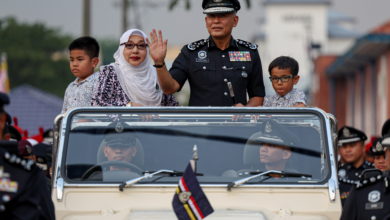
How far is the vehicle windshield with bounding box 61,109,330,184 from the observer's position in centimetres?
741

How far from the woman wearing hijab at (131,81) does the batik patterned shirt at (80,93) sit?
158 millimetres

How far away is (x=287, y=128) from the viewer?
7.68m

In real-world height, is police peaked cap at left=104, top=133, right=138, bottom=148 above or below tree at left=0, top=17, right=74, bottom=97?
above

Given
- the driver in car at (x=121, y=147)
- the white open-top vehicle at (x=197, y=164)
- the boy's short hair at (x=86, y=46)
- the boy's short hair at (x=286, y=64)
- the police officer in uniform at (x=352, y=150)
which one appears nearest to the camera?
the white open-top vehicle at (x=197, y=164)

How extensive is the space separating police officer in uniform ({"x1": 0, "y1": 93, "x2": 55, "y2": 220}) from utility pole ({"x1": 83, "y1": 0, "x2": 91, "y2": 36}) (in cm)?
1858

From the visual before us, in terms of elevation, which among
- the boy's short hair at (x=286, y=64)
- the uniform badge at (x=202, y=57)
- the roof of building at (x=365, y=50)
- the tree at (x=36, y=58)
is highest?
the uniform badge at (x=202, y=57)

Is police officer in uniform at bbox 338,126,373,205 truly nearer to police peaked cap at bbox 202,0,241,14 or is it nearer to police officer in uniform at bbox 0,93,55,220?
police peaked cap at bbox 202,0,241,14

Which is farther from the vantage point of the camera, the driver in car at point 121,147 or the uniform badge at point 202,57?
the uniform badge at point 202,57

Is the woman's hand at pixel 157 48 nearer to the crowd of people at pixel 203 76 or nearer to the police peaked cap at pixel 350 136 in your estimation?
the crowd of people at pixel 203 76

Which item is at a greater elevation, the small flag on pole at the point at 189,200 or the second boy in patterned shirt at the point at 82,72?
the second boy in patterned shirt at the point at 82,72

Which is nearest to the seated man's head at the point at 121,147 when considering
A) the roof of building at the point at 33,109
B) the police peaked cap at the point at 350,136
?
the police peaked cap at the point at 350,136

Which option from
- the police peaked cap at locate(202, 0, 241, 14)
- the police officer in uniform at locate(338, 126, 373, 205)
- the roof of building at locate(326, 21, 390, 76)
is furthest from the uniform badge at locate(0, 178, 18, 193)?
the roof of building at locate(326, 21, 390, 76)

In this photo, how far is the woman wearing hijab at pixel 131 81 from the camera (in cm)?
848

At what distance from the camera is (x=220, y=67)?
8695mm
